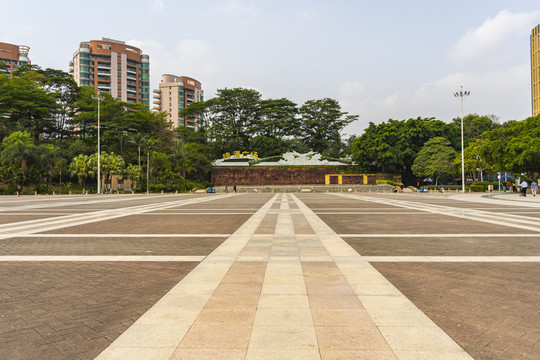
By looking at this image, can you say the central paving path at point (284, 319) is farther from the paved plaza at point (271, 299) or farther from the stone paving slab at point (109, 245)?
the stone paving slab at point (109, 245)

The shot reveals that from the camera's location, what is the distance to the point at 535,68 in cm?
8244

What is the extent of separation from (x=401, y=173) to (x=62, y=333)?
6560 cm

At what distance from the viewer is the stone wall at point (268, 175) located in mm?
61688

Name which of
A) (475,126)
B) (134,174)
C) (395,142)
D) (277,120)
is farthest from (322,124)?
(134,174)

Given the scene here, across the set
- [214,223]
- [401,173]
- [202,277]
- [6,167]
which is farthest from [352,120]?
[202,277]

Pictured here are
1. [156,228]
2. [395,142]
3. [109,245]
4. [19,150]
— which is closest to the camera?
[109,245]

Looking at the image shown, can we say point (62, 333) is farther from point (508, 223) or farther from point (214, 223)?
point (508, 223)

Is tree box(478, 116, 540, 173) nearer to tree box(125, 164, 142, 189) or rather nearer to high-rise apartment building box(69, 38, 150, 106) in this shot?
tree box(125, 164, 142, 189)

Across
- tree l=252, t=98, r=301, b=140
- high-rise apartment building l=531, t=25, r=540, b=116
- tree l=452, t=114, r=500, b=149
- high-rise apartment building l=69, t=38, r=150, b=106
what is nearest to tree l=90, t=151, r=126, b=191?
tree l=252, t=98, r=301, b=140

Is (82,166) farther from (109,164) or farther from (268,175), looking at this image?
(268,175)

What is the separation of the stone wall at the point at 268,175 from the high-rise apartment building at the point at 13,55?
269 ft

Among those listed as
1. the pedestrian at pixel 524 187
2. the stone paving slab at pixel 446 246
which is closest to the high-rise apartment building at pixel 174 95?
the pedestrian at pixel 524 187

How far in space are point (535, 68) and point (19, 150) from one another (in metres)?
109

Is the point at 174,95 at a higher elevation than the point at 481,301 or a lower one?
higher
